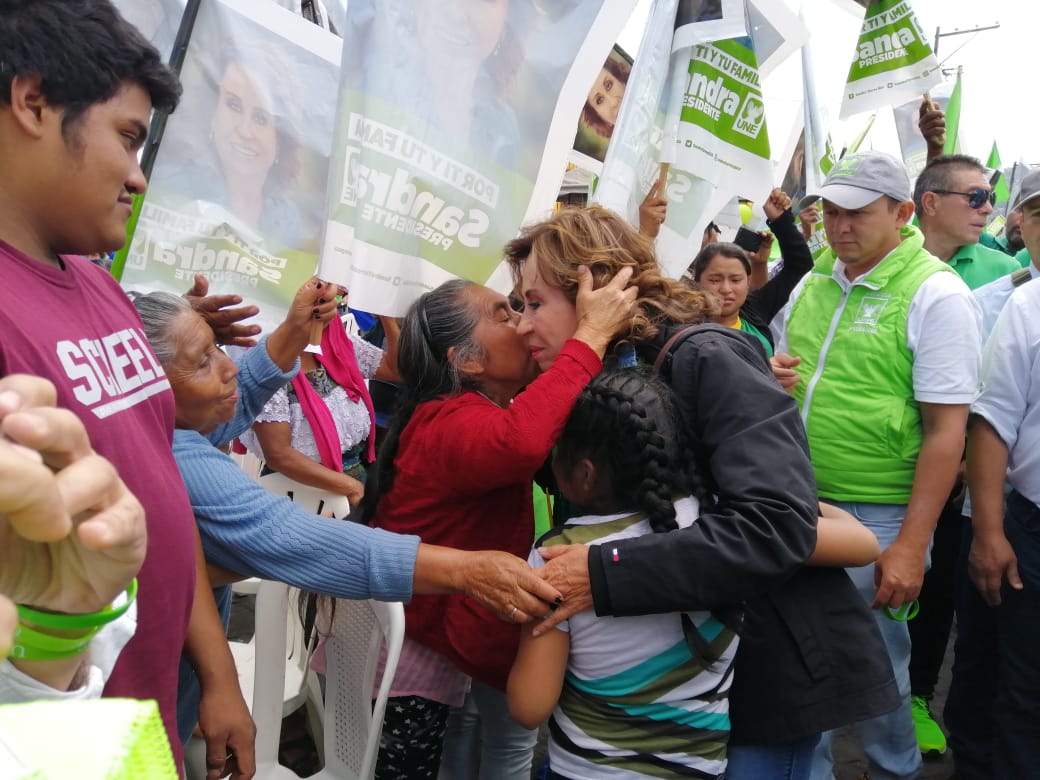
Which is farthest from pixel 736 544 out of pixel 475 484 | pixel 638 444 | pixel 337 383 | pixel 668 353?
pixel 337 383

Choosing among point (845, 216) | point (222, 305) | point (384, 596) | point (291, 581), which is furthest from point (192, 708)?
point (845, 216)

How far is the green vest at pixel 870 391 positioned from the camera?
2.63 meters

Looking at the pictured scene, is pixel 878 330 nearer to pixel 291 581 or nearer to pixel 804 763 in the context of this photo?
pixel 804 763

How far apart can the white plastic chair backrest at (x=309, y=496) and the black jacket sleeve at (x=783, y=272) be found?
214 cm

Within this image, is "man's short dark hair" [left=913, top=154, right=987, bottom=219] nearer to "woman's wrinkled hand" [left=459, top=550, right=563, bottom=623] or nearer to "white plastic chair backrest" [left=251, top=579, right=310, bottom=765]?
"woman's wrinkled hand" [left=459, top=550, right=563, bottom=623]

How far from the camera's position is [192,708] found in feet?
6.04

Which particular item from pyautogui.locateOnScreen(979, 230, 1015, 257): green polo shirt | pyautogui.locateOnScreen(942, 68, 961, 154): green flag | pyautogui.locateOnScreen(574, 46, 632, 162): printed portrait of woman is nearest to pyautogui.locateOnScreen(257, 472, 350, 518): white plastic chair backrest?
pyautogui.locateOnScreen(574, 46, 632, 162): printed portrait of woman

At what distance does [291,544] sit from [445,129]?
1.00 m

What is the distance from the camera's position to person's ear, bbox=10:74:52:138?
3.51 feet

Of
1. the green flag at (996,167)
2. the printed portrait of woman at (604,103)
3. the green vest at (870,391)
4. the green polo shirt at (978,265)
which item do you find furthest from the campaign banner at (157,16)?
the green flag at (996,167)

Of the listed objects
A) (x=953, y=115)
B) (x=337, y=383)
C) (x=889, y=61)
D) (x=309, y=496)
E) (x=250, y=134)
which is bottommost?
(x=309, y=496)

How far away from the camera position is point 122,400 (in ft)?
3.96

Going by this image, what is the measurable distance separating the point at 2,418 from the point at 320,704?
1.93m

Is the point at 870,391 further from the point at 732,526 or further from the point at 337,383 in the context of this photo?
the point at 337,383
